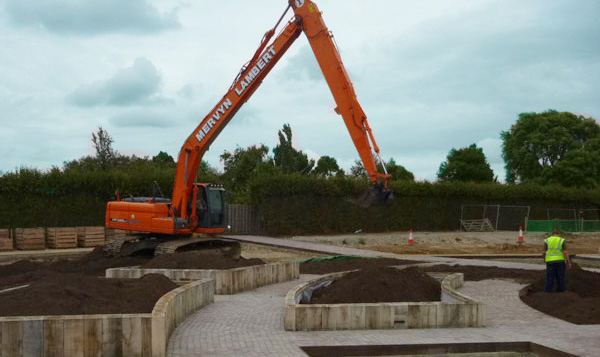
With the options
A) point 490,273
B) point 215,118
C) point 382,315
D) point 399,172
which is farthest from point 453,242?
point 399,172

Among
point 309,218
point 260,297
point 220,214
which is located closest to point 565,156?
point 309,218

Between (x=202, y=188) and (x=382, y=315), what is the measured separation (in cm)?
1174

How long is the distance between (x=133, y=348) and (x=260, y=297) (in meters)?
5.92

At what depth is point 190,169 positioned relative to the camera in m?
20.3

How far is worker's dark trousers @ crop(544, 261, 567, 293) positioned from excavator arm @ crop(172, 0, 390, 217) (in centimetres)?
538

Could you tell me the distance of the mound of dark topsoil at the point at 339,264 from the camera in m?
18.1

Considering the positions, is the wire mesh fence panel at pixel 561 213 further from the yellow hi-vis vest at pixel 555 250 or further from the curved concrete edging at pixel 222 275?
the curved concrete edging at pixel 222 275

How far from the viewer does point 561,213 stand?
4906cm

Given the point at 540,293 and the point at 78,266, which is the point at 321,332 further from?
the point at 78,266

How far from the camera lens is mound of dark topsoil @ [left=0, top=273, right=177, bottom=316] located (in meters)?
8.27

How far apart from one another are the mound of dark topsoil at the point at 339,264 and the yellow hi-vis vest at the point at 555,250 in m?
5.93

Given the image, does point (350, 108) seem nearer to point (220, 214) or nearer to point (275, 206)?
point (220, 214)

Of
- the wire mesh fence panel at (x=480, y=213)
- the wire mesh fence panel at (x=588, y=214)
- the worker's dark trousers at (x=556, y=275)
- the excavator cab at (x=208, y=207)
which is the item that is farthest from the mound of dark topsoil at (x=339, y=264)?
the wire mesh fence panel at (x=588, y=214)

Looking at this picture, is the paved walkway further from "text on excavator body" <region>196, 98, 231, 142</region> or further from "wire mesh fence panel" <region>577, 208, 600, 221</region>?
"wire mesh fence panel" <region>577, 208, 600, 221</region>
